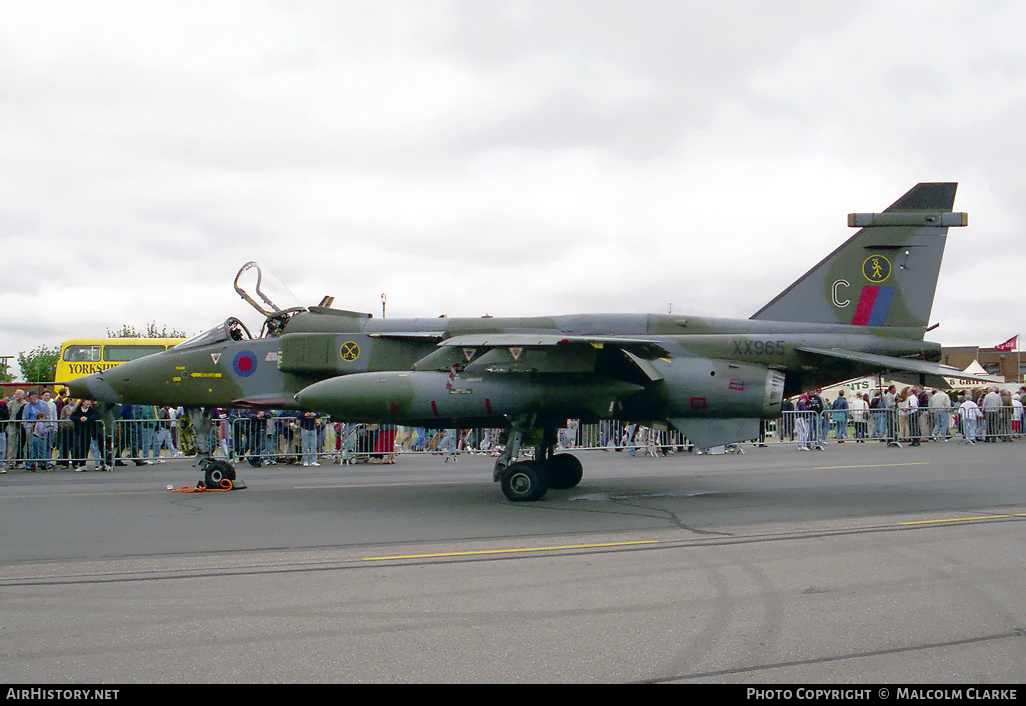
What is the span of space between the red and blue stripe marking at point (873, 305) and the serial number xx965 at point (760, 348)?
1.30 metres

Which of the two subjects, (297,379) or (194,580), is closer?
(194,580)

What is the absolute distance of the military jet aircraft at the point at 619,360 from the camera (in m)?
11.2

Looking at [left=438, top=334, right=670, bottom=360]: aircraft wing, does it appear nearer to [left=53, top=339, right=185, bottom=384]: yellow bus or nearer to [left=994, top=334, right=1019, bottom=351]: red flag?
[left=53, top=339, right=185, bottom=384]: yellow bus

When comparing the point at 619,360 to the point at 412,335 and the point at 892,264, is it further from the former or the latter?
the point at 892,264

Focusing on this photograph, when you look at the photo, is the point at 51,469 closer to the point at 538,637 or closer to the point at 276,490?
the point at 276,490

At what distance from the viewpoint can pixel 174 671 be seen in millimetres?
4129

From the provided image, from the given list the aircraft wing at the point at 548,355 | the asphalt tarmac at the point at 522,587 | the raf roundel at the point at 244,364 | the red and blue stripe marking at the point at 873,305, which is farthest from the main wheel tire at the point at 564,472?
the raf roundel at the point at 244,364

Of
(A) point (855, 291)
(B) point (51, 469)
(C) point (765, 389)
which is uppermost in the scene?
(A) point (855, 291)

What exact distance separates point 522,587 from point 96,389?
10180 mm

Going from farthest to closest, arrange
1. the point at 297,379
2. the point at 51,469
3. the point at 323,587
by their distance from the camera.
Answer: the point at 51,469 < the point at 297,379 < the point at 323,587

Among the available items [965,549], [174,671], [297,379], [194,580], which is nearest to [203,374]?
[297,379]

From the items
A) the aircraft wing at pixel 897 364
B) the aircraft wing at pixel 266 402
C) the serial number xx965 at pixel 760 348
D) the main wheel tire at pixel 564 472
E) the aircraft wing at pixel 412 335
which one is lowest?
the main wheel tire at pixel 564 472

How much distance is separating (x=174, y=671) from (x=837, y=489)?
10575mm

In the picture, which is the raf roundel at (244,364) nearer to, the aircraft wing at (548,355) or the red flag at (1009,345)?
the aircraft wing at (548,355)
